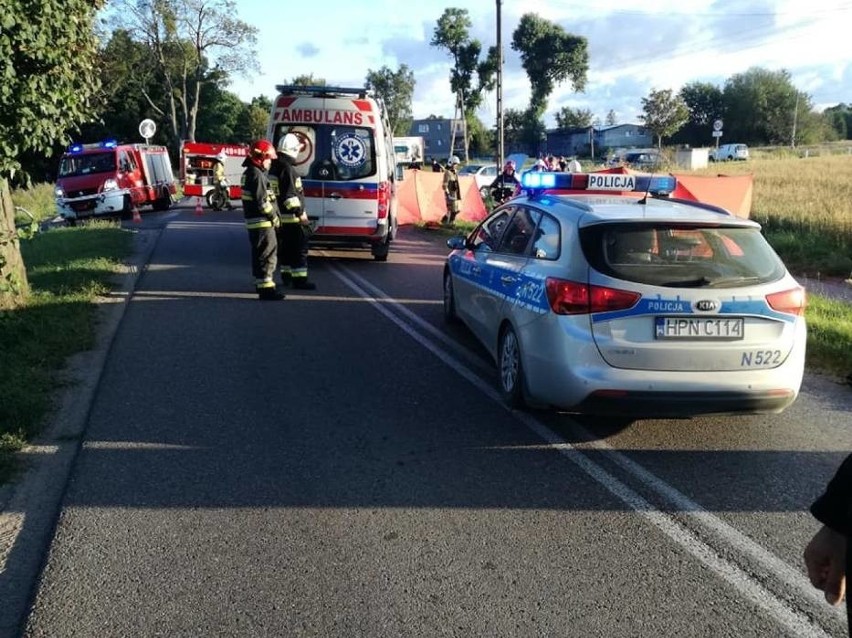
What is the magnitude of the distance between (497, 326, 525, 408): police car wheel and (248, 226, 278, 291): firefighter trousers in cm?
461

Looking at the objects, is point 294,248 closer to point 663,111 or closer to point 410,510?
point 410,510

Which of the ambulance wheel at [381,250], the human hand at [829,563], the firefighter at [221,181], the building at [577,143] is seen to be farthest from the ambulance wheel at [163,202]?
the building at [577,143]

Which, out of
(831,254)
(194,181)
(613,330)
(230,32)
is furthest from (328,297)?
(230,32)

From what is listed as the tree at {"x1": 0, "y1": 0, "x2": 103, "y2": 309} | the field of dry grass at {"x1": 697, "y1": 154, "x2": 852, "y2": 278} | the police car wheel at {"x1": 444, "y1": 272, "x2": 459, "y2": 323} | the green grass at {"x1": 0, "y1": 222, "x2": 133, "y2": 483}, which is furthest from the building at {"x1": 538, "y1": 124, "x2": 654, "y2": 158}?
the tree at {"x1": 0, "y1": 0, "x2": 103, "y2": 309}

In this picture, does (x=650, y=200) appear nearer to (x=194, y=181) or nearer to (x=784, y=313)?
(x=784, y=313)

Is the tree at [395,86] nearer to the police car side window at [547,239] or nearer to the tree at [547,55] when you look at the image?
the tree at [547,55]

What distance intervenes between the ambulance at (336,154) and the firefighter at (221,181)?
1521 cm

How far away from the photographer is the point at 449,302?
8516 millimetres

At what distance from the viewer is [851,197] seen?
2077 cm

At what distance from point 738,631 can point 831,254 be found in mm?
12164

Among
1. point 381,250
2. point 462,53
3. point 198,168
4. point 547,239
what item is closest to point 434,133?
point 462,53

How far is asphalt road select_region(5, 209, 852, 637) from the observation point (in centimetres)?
322

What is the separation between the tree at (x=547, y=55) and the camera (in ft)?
234

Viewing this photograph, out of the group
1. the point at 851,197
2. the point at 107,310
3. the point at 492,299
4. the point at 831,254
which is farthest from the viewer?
the point at 851,197
